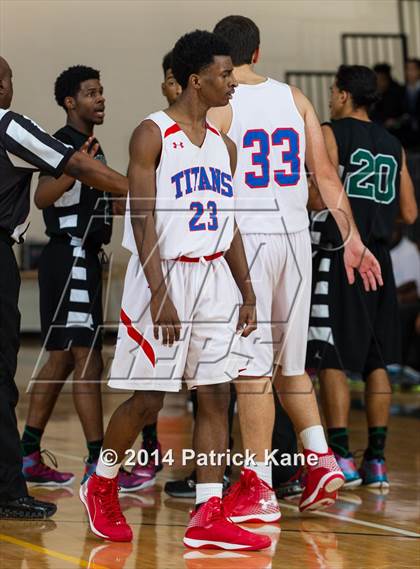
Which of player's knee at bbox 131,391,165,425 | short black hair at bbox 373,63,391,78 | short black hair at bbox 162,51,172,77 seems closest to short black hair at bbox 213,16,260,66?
short black hair at bbox 162,51,172,77

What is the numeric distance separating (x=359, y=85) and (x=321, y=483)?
1.96 metres

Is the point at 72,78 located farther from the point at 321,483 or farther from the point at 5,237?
the point at 321,483

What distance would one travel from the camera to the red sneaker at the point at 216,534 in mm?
4113

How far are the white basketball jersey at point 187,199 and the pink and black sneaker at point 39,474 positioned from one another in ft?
5.37

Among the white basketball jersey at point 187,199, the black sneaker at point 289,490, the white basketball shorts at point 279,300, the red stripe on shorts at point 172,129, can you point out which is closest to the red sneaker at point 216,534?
the white basketball shorts at point 279,300

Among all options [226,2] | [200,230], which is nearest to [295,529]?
[200,230]

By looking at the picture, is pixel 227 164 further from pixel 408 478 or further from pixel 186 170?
pixel 408 478

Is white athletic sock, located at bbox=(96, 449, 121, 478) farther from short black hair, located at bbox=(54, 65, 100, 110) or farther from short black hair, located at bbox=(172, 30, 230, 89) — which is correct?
short black hair, located at bbox=(54, 65, 100, 110)

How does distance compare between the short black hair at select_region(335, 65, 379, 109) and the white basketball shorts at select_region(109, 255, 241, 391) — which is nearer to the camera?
the white basketball shorts at select_region(109, 255, 241, 391)

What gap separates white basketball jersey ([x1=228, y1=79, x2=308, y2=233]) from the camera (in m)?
4.75

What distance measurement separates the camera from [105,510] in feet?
14.1

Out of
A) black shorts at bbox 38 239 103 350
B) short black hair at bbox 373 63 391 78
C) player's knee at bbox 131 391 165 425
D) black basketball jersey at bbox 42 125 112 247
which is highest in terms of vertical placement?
short black hair at bbox 373 63 391 78

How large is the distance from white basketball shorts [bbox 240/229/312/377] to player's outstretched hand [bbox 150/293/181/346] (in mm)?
683

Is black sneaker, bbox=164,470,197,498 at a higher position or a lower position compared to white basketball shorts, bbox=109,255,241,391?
lower
